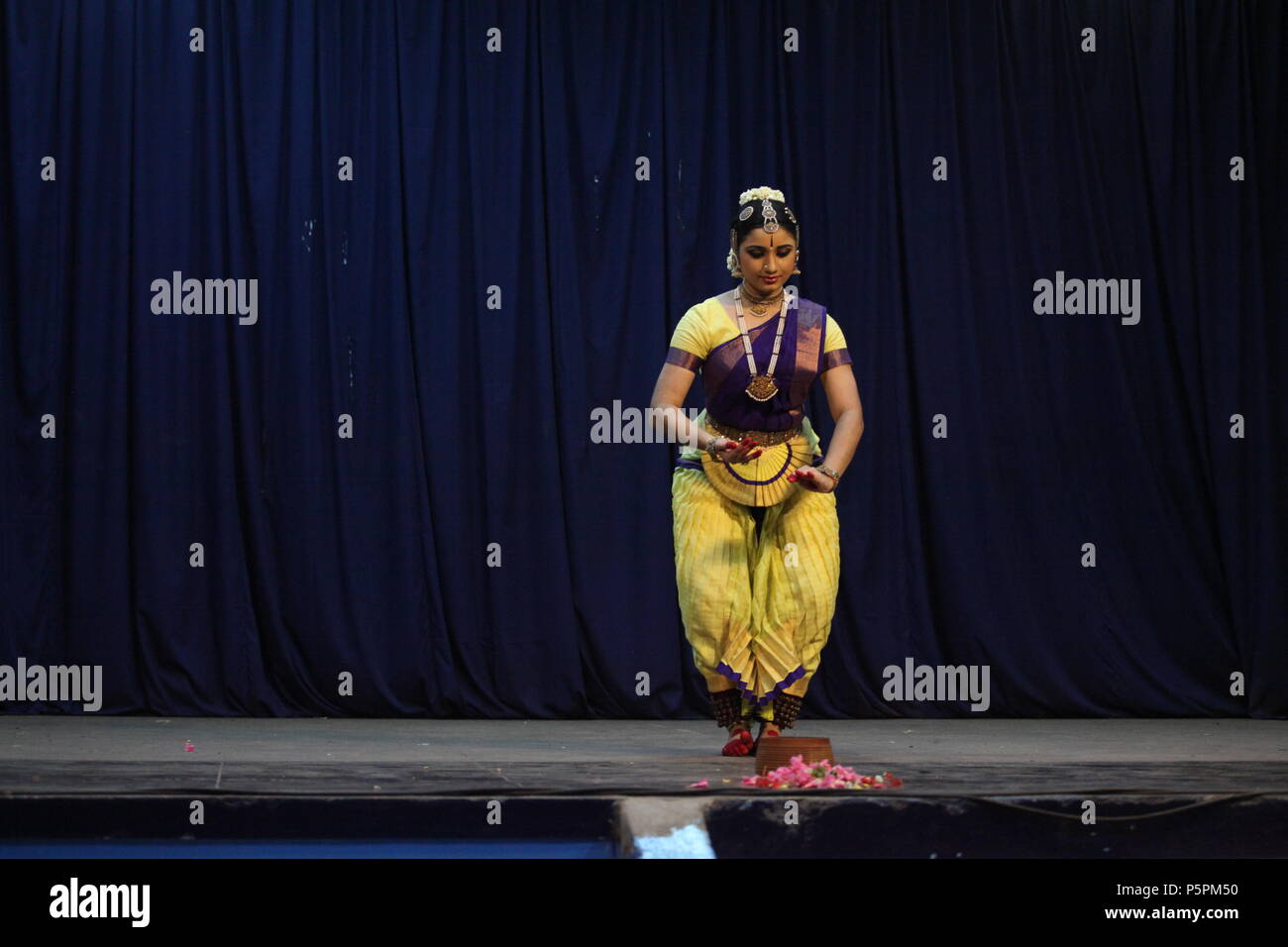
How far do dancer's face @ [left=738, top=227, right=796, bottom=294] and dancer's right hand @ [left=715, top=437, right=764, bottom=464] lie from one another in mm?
454

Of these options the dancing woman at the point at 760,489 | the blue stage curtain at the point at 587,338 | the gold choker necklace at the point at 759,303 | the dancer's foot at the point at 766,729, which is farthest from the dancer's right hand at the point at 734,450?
the blue stage curtain at the point at 587,338

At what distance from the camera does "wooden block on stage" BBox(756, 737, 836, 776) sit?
3.51m

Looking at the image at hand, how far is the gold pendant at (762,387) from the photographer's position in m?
4.10

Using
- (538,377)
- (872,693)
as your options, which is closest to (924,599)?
(872,693)

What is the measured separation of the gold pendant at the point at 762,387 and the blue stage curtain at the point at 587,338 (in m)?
1.79

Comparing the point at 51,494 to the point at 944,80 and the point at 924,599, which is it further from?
the point at 944,80

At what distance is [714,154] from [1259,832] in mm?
3425

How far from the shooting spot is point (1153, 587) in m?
5.92

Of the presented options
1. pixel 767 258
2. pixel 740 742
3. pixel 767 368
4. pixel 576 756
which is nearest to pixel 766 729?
pixel 740 742

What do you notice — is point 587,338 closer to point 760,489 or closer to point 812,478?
point 760,489

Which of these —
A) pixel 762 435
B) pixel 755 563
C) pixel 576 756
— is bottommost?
pixel 576 756

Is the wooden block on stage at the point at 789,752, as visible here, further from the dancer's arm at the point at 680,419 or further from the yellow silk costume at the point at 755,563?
the dancer's arm at the point at 680,419

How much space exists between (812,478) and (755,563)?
34 cm

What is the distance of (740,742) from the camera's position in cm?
417
